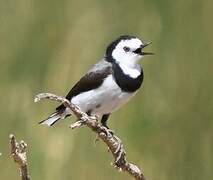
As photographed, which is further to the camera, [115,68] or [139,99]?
[139,99]

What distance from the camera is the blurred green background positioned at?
4.00 ft

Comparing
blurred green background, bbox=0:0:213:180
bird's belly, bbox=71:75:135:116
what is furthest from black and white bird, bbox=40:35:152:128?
blurred green background, bbox=0:0:213:180

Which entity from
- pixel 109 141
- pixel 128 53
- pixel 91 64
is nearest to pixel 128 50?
pixel 128 53

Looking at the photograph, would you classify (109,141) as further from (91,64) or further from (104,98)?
(91,64)

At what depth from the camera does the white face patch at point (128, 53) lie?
90 centimetres

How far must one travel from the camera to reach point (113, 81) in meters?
0.90

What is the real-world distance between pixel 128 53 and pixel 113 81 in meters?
0.04

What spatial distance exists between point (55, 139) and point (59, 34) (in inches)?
7.7

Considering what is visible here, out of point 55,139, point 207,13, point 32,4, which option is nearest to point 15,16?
point 32,4

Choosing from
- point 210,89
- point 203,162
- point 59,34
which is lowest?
point 203,162

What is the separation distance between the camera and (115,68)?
92cm

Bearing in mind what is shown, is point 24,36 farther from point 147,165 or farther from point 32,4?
point 147,165

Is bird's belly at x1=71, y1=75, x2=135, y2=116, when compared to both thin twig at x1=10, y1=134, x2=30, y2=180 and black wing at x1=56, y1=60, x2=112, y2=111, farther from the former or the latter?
thin twig at x1=10, y1=134, x2=30, y2=180

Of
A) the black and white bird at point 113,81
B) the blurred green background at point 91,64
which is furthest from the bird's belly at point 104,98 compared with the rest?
the blurred green background at point 91,64
